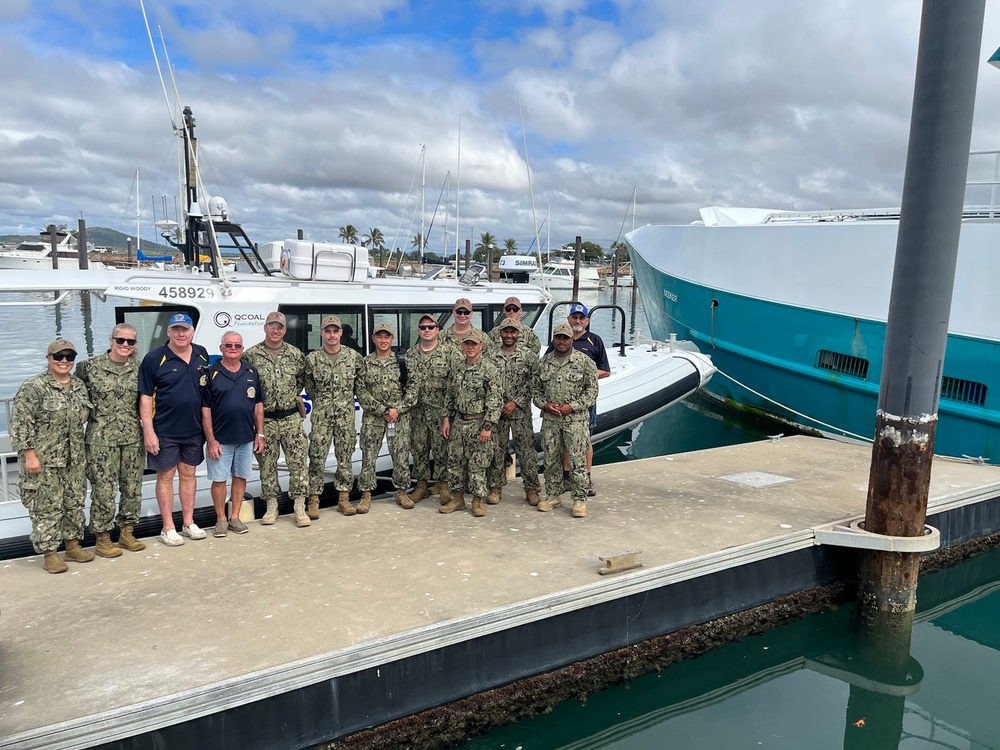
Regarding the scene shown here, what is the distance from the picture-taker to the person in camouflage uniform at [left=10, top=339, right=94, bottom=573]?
3.87m

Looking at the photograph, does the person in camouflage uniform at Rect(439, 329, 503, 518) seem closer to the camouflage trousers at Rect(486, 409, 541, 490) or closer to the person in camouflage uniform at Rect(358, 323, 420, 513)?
the camouflage trousers at Rect(486, 409, 541, 490)

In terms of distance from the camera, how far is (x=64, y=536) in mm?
4191

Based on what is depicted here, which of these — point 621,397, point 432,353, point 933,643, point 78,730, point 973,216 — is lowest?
point 933,643

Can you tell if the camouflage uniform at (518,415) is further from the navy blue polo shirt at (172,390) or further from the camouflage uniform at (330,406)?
the navy blue polo shirt at (172,390)

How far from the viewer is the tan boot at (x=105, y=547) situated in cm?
432

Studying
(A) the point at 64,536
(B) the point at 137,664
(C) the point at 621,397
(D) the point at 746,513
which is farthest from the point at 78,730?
(C) the point at 621,397

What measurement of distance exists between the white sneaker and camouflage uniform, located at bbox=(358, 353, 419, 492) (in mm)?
1287

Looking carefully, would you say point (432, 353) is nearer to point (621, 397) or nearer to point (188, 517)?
point (188, 517)

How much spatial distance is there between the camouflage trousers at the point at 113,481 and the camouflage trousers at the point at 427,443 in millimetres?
1875

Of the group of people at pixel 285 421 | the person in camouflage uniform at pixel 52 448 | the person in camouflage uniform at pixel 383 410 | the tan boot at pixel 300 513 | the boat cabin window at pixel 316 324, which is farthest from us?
the boat cabin window at pixel 316 324

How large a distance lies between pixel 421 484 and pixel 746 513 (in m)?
2.57

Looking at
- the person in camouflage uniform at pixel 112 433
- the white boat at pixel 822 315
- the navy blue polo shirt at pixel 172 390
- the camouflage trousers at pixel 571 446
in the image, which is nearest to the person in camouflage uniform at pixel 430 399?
the camouflage trousers at pixel 571 446

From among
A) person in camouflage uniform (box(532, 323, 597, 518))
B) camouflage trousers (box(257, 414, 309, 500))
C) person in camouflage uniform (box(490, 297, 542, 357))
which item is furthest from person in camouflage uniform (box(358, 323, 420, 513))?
person in camouflage uniform (box(532, 323, 597, 518))

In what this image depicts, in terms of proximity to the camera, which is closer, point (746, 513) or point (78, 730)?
point (78, 730)
